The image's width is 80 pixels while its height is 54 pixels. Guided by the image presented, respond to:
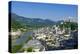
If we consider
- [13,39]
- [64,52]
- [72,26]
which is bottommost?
[64,52]

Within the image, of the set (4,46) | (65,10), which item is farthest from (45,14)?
(4,46)

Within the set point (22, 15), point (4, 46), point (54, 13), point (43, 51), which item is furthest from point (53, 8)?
point (4, 46)

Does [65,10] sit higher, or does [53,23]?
[65,10]

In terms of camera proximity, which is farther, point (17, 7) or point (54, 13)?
point (54, 13)

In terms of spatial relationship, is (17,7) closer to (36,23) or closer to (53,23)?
(36,23)

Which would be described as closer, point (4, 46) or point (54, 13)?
point (4, 46)

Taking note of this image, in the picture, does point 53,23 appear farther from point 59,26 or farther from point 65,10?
point 65,10
